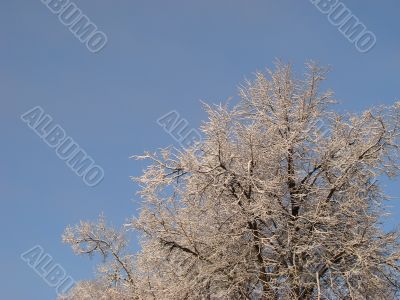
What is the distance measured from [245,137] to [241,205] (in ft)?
7.14

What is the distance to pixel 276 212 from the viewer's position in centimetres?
1572

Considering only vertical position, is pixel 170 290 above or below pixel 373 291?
below

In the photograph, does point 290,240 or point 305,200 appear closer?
point 290,240

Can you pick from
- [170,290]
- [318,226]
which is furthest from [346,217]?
[170,290]

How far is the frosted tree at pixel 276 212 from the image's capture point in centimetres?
1520

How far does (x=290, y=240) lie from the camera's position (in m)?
15.2

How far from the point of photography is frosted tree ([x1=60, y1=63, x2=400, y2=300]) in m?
15.2

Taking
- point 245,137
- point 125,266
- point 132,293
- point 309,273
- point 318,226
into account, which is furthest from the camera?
point 125,266

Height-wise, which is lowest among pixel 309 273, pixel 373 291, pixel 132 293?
pixel 132 293

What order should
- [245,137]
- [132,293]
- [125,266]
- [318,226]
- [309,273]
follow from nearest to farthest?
[309,273]
[318,226]
[245,137]
[132,293]
[125,266]

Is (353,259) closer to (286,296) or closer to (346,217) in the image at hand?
(346,217)

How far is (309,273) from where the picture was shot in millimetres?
14641

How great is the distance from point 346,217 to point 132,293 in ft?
25.7

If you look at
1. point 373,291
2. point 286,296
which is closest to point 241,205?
point 286,296
